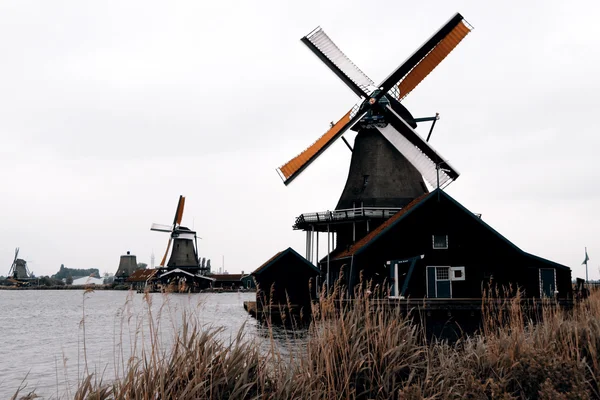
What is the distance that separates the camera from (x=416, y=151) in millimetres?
30141

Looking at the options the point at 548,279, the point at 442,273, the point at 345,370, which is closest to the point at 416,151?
the point at 442,273

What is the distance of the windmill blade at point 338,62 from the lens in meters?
32.7

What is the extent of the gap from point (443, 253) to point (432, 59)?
14.3m

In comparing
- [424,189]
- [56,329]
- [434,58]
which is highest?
[434,58]

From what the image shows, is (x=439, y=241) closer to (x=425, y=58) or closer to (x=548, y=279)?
(x=548, y=279)

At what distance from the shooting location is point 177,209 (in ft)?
274

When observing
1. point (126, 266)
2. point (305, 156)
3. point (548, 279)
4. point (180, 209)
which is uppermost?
point (180, 209)

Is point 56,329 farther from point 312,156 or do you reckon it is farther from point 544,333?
point 544,333

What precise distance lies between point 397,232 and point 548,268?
26.2ft

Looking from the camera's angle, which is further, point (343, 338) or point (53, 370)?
point (53, 370)

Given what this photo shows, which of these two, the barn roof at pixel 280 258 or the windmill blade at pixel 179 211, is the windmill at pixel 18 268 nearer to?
the windmill blade at pixel 179 211

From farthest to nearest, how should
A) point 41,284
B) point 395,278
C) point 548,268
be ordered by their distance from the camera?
1. point 41,284
2. point 548,268
3. point 395,278

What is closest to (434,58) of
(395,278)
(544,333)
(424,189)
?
(424,189)

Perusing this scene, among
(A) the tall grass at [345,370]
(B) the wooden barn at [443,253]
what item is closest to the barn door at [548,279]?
(B) the wooden barn at [443,253]
